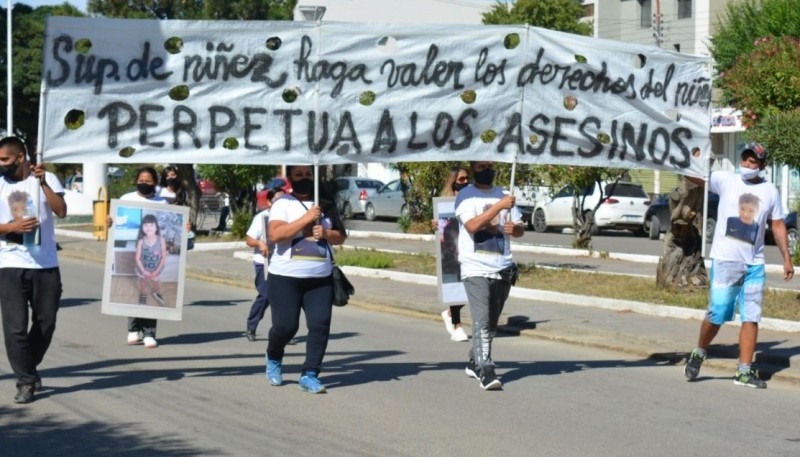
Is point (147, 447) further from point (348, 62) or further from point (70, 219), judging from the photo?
point (70, 219)

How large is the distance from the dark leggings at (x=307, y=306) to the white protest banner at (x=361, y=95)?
0.95 meters

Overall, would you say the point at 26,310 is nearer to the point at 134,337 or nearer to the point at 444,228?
the point at 134,337

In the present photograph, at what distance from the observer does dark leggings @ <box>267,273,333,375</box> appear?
363 inches

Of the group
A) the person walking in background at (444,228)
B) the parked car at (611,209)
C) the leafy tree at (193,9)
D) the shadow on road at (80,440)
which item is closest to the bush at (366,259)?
the person walking in background at (444,228)

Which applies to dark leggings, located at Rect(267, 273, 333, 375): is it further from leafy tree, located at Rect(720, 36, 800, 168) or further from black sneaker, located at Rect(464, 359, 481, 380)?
leafy tree, located at Rect(720, 36, 800, 168)

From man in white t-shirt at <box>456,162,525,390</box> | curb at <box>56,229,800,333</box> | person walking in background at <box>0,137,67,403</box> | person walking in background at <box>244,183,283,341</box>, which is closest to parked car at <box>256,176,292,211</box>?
person walking in background at <box>244,183,283,341</box>

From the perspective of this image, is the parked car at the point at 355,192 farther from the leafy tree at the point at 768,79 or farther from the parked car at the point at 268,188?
the parked car at the point at 268,188

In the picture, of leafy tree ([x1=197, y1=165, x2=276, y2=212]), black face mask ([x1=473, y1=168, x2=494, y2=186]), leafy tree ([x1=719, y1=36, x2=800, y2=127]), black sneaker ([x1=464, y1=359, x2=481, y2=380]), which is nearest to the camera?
black face mask ([x1=473, y1=168, x2=494, y2=186])

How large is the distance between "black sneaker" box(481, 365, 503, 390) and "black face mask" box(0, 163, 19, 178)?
3.77 m

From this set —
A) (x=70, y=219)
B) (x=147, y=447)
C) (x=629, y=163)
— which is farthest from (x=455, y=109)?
(x=70, y=219)

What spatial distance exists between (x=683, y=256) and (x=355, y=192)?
2936cm

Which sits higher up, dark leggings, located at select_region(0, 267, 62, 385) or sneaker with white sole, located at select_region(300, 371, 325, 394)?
dark leggings, located at select_region(0, 267, 62, 385)

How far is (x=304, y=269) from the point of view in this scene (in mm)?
9180

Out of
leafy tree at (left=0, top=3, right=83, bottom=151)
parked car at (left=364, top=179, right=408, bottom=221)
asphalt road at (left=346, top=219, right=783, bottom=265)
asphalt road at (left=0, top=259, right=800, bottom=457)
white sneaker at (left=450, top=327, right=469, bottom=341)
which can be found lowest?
asphalt road at (left=0, top=259, right=800, bottom=457)
